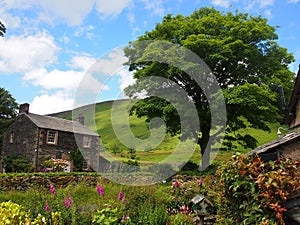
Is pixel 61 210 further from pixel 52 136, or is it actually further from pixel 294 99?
pixel 52 136

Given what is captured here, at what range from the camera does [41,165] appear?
83.0 ft

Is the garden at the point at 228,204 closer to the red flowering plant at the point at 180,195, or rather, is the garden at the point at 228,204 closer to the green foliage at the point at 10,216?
the green foliage at the point at 10,216

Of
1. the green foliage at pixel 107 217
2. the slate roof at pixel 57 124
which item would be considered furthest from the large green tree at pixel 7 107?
the green foliage at pixel 107 217

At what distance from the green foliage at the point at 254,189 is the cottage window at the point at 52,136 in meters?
25.1

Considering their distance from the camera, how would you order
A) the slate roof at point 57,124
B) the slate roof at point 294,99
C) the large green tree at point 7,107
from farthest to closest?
the large green tree at point 7,107 → the slate roof at point 57,124 → the slate roof at point 294,99

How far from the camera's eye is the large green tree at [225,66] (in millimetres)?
19031

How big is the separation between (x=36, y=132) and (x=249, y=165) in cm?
2545

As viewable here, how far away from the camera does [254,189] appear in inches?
Answer: 143

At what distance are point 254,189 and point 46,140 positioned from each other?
25.7 meters

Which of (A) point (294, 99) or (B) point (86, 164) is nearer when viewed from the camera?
(A) point (294, 99)

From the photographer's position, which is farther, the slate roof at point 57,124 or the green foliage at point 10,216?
the slate roof at point 57,124

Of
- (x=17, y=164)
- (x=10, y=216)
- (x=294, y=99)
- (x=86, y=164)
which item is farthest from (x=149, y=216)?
(x=86, y=164)

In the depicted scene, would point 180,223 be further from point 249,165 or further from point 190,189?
point 190,189

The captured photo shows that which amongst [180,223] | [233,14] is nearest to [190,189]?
[180,223]
